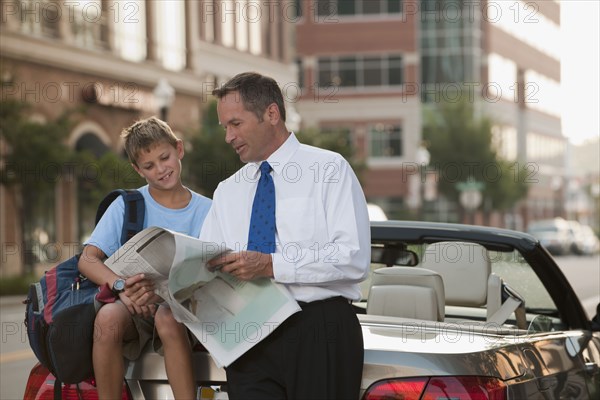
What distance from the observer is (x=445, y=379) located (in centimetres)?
377

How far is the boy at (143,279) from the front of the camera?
3873 mm

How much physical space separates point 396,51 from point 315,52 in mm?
4443

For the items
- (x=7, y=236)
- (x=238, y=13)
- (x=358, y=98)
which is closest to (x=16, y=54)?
(x=7, y=236)

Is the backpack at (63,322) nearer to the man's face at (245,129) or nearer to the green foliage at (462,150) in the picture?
the man's face at (245,129)

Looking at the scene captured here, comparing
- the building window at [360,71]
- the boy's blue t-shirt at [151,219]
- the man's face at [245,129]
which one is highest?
the building window at [360,71]

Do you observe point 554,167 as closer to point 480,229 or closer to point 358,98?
point 358,98

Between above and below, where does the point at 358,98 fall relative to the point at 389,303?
above

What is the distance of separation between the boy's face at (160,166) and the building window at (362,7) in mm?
60098

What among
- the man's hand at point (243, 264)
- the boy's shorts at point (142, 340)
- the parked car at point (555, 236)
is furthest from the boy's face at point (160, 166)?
the parked car at point (555, 236)

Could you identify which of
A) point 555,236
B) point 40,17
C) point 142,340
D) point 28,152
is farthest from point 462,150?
point 142,340

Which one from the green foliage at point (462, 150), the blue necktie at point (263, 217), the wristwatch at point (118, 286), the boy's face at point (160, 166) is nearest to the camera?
the blue necktie at point (263, 217)

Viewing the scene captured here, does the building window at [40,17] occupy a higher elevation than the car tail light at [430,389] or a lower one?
higher

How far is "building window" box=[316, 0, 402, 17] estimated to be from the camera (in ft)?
211

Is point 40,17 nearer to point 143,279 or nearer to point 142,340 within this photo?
point 142,340
